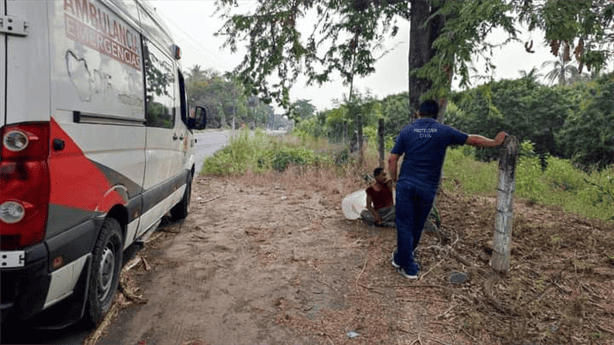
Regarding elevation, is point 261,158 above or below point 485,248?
above

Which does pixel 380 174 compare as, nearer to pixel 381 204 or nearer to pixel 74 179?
pixel 381 204

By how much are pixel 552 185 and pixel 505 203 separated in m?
7.39

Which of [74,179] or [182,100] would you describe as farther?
[182,100]

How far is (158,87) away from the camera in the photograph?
12.8 ft

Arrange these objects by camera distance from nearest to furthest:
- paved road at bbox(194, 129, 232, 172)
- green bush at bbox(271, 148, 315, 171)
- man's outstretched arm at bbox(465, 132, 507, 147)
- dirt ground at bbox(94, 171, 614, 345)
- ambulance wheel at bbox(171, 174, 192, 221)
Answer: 1. dirt ground at bbox(94, 171, 614, 345)
2. man's outstretched arm at bbox(465, 132, 507, 147)
3. ambulance wheel at bbox(171, 174, 192, 221)
4. green bush at bbox(271, 148, 315, 171)
5. paved road at bbox(194, 129, 232, 172)

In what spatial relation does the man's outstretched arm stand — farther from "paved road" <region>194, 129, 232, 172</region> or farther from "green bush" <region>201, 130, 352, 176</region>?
"green bush" <region>201, 130, 352, 176</region>

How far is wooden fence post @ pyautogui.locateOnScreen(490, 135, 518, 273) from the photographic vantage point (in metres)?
3.50

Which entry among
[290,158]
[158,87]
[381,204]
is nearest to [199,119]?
[158,87]

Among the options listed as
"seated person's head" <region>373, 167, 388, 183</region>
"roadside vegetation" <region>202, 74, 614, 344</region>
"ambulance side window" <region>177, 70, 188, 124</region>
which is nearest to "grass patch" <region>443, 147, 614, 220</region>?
"roadside vegetation" <region>202, 74, 614, 344</region>

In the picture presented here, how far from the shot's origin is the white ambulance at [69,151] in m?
1.87

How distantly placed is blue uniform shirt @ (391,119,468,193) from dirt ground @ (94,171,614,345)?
1.02 metres

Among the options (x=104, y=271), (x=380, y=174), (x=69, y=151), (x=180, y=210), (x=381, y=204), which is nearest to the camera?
(x=69, y=151)

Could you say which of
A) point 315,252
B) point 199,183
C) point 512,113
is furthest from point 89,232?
point 512,113

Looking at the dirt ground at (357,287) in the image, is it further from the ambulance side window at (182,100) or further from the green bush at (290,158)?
the green bush at (290,158)
